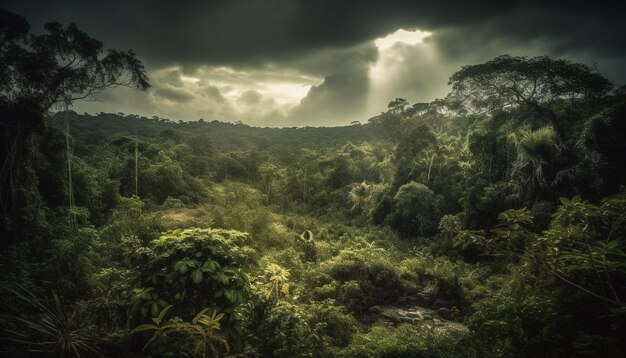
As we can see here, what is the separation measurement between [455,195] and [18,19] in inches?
799

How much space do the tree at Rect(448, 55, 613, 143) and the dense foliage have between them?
0.08 metres

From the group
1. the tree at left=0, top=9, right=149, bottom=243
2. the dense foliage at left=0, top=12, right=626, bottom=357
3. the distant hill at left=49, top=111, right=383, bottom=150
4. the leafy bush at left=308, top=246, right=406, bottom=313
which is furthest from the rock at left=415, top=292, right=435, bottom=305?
the distant hill at left=49, top=111, right=383, bottom=150

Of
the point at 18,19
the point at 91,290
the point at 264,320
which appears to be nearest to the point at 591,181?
the point at 264,320

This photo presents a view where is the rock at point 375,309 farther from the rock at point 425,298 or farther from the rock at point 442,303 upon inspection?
the rock at point 442,303

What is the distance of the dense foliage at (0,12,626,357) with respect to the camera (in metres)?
4.17

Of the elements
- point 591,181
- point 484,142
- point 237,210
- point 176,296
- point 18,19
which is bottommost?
point 237,210

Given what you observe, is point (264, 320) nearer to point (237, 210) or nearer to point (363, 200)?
point (237, 210)

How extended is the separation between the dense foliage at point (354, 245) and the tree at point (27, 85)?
0.25 ft

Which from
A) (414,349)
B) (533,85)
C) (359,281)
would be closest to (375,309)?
(359,281)

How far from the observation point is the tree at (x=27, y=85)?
877 cm

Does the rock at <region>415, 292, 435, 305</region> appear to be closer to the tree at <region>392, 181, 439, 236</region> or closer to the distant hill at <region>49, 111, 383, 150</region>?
the tree at <region>392, 181, 439, 236</region>

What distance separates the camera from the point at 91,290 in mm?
6617

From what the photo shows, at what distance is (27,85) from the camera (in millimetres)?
9266

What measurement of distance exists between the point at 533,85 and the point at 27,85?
69.4 ft
